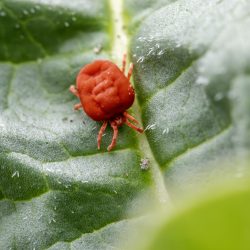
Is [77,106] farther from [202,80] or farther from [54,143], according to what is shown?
[202,80]

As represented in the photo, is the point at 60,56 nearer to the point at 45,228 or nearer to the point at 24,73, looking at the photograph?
the point at 24,73

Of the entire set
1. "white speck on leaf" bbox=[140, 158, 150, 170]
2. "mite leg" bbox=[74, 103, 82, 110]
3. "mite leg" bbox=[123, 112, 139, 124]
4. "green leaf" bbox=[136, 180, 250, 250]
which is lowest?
"white speck on leaf" bbox=[140, 158, 150, 170]

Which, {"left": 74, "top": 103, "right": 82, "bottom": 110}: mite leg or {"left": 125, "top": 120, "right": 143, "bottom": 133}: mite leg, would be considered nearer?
{"left": 125, "top": 120, "right": 143, "bottom": 133}: mite leg

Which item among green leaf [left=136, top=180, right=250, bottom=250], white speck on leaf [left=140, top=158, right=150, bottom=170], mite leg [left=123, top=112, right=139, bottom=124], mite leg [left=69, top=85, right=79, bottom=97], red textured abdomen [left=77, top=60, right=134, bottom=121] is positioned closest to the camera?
green leaf [left=136, top=180, right=250, bottom=250]

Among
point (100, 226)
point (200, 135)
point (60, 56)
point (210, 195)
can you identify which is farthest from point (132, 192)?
point (210, 195)

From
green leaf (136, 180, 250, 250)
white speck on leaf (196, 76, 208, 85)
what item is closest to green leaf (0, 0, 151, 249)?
white speck on leaf (196, 76, 208, 85)

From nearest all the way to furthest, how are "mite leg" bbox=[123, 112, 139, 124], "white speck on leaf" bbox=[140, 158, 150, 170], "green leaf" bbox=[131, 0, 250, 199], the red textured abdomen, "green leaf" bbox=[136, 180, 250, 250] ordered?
"green leaf" bbox=[136, 180, 250, 250] < "green leaf" bbox=[131, 0, 250, 199] < "white speck on leaf" bbox=[140, 158, 150, 170] < "mite leg" bbox=[123, 112, 139, 124] < the red textured abdomen

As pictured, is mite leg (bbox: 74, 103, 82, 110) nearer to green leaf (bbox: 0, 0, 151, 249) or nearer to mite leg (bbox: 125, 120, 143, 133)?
green leaf (bbox: 0, 0, 151, 249)

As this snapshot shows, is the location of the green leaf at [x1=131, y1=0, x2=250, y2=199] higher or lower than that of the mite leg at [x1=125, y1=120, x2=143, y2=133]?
higher
